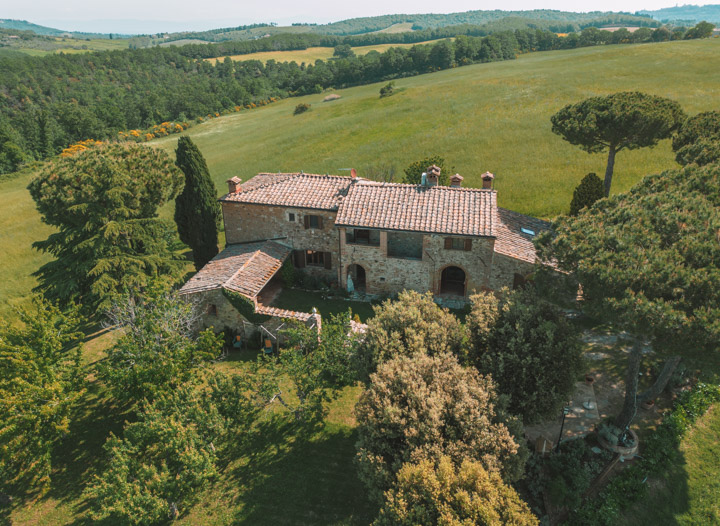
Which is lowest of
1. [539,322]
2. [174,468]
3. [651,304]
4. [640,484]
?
[640,484]

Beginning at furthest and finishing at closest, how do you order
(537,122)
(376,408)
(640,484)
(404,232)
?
(537,122) → (404,232) → (640,484) → (376,408)

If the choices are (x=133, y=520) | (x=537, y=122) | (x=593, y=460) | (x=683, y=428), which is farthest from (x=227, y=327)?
(x=537, y=122)

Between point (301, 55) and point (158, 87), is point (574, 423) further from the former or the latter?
point (301, 55)

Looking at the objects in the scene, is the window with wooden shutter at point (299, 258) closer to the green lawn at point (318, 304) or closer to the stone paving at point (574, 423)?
the green lawn at point (318, 304)

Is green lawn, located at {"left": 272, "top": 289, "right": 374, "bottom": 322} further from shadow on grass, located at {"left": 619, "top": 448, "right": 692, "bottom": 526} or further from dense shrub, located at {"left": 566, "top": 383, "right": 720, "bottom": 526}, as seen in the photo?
shadow on grass, located at {"left": 619, "top": 448, "right": 692, "bottom": 526}

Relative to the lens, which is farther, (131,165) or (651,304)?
(131,165)

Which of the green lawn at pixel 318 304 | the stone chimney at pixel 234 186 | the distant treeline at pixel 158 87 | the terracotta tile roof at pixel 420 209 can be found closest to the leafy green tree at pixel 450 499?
the green lawn at pixel 318 304

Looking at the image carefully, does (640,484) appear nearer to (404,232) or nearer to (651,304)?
(651,304)
